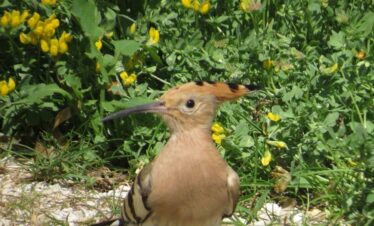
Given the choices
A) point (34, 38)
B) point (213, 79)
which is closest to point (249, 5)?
point (213, 79)

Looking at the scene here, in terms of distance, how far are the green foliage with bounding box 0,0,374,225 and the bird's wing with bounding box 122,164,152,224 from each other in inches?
25.4

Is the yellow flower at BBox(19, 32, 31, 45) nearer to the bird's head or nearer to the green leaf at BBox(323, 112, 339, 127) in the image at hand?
the bird's head

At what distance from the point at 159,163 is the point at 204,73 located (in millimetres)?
1031

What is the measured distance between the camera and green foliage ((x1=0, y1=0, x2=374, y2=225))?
3.73 meters

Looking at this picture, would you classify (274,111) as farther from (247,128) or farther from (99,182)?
(99,182)

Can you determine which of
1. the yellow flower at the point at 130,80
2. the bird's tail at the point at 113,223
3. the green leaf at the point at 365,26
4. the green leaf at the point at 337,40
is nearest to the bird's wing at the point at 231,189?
the bird's tail at the point at 113,223

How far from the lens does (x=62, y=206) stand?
3.80m

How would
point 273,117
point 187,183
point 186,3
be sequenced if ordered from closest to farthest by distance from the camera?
point 187,183 → point 273,117 → point 186,3

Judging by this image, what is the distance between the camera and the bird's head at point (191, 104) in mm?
3014

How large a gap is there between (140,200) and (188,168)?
0.76 feet

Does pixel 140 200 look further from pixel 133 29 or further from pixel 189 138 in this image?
pixel 133 29

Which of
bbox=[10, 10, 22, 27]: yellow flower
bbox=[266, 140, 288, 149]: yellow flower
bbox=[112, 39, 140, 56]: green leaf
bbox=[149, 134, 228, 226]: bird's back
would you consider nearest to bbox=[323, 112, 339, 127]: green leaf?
bbox=[266, 140, 288, 149]: yellow flower

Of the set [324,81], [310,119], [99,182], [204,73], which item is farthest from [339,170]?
[99,182]

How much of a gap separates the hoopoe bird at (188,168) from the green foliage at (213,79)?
649 millimetres
